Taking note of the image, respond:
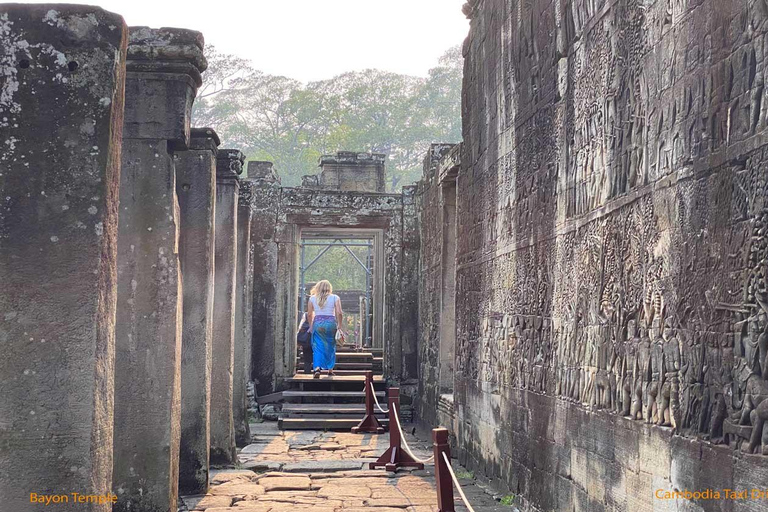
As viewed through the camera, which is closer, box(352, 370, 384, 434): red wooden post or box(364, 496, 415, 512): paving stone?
box(364, 496, 415, 512): paving stone

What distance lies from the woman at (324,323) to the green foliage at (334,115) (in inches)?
830

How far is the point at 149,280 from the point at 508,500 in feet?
10.1

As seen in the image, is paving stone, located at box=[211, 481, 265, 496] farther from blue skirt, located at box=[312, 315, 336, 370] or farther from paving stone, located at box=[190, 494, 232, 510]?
blue skirt, located at box=[312, 315, 336, 370]

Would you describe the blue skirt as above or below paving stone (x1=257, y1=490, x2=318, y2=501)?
above

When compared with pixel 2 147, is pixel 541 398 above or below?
below

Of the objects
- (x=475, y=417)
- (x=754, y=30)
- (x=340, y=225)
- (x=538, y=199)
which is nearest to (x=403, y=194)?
(x=340, y=225)

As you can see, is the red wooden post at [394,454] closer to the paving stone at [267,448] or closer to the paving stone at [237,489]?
the paving stone at [237,489]

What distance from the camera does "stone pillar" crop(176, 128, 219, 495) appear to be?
7.19 metres

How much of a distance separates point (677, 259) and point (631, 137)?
850 millimetres

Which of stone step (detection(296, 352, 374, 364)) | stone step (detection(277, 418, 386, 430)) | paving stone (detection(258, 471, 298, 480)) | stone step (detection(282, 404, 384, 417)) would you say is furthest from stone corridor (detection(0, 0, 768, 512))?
stone step (detection(296, 352, 374, 364))

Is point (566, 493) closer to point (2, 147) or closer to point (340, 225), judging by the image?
point (2, 147)

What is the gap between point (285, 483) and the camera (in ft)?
26.1

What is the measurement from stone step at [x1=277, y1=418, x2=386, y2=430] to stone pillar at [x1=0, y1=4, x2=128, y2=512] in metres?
9.03

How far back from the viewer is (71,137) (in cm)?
335
